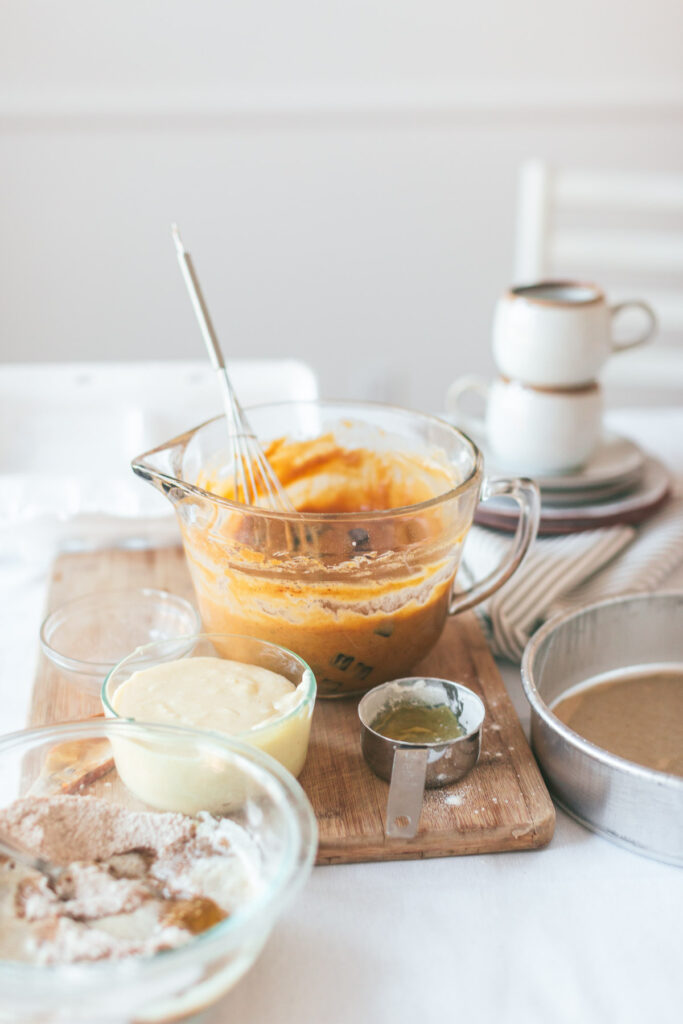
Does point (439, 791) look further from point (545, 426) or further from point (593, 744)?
point (545, 426)

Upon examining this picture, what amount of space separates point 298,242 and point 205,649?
154 centimetres

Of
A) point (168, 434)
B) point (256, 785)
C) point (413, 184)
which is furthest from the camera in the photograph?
point (413, 184)

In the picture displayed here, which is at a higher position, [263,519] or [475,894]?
[263,519]

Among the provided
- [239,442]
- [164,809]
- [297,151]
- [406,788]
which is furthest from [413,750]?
[297,151]

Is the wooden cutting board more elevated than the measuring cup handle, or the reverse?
the measuring cup handle

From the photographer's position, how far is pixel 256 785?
49 cm

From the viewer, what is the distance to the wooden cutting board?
549 millimetres

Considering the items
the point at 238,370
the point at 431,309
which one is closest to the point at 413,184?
the point at 431,309

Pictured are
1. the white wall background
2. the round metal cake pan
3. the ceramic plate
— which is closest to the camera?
the round metal cake pan

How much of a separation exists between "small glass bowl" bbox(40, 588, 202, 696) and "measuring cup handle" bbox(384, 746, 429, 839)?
221 mm

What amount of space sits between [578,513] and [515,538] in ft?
0.54

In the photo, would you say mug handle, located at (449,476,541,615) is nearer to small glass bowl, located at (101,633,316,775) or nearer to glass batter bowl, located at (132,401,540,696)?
glass batter bowl, located at (132,401,540,696)

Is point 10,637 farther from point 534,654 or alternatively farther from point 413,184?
point 413,184

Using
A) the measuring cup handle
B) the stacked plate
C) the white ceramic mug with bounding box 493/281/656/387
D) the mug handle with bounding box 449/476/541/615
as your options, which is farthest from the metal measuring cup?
the white ceramic mug with bounding box 493/281/656/387
